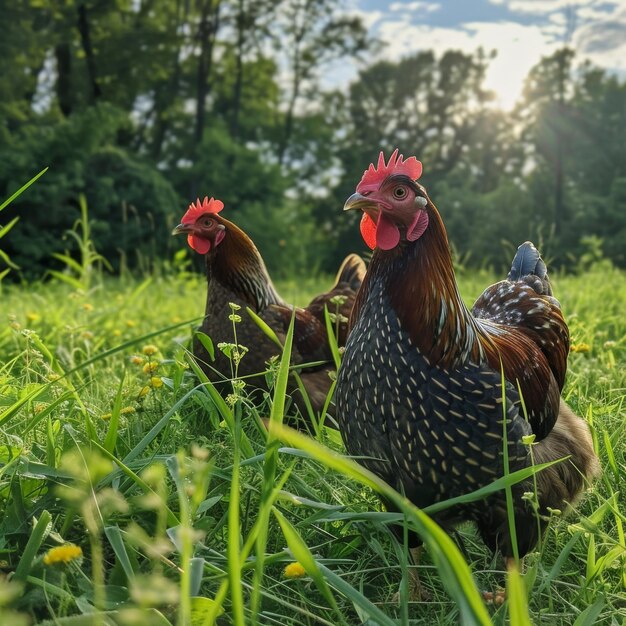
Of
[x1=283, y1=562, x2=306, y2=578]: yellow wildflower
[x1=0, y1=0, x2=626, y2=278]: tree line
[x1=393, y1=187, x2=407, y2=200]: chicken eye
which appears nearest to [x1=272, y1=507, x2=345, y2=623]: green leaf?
[x1=283, y1=562, x2=306, y2=578]: yellow wildflower

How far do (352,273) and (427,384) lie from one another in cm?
236

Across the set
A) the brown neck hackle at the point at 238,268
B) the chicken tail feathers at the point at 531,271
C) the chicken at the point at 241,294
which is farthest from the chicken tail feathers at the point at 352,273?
the chicken tail feathers at the point at 531,271

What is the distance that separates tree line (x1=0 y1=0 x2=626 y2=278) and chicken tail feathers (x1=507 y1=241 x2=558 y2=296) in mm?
13839

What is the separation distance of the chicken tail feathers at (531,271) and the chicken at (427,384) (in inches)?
32.5

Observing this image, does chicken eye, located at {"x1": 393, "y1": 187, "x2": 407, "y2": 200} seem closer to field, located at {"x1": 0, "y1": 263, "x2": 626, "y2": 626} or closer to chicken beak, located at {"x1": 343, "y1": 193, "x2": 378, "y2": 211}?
chicken beak, located at {"x1": 343, "y1": 193, "x2": 378, "y2": 211}

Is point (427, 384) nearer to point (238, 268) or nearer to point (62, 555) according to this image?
point (62, 555)

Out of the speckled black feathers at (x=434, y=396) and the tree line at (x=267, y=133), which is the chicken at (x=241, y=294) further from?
the tree line at (x=267, y=133)

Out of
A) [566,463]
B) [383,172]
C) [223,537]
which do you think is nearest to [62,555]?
[223,537]

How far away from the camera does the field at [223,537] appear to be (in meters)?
1.31

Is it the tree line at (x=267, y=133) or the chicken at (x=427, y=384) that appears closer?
the chicken at (x=427, y=384)

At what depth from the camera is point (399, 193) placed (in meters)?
2.13

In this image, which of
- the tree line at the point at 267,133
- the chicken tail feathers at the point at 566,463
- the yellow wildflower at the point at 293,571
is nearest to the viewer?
the yellow wildflower at the point at 293,571

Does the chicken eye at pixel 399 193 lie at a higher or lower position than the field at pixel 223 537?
higher

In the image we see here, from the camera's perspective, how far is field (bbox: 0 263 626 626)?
1.31m
